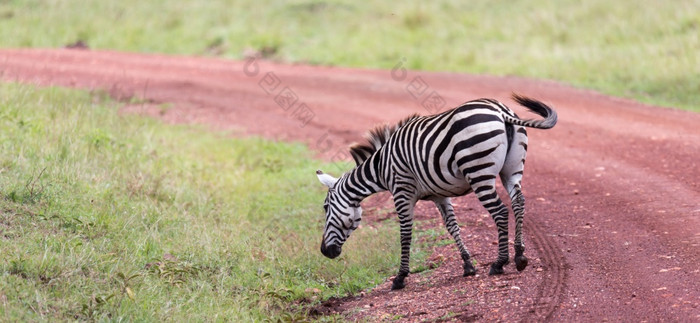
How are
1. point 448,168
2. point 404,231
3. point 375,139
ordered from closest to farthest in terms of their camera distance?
point 448,168 < point 404,231 < point 375,139

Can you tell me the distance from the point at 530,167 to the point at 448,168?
159 inches

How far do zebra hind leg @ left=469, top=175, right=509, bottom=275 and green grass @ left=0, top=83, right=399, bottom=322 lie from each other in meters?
1.21

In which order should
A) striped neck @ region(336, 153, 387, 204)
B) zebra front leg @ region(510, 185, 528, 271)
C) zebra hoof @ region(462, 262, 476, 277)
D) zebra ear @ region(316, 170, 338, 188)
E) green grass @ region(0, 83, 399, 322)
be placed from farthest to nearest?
zebra ear @ region(316, 170, 338, 188)
striped neck @ region(336, 153, 387, 204)
zebra hoof @ region(462, 262, 476, 277)
zebra front leg @ region(510, 185, 528, 271)
green grass @ region(0, 83, 399, 322)

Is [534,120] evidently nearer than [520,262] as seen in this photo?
Yes

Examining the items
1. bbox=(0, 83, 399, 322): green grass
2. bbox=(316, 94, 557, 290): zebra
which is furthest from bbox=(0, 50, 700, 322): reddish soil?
bbox=(0, 83, 399, 322): green grass

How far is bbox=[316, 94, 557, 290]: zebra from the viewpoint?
646 cm

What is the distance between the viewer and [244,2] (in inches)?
858

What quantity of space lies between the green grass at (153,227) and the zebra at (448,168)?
25.8 inches

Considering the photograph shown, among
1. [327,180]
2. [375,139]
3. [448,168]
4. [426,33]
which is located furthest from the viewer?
[426,33]

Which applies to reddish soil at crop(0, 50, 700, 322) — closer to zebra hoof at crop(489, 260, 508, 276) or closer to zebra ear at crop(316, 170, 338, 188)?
zebra hoof at crop(489, 260, 508, 276)

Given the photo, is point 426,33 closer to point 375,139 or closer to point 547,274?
point 375,139

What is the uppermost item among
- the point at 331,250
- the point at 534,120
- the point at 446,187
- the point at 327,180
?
the point at 534,120

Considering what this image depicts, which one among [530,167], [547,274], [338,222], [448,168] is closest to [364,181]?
[338,222]

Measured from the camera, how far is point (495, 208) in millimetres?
6621
